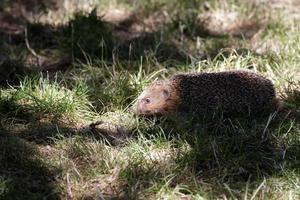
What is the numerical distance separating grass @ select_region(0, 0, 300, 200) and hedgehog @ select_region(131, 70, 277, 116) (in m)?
0.13

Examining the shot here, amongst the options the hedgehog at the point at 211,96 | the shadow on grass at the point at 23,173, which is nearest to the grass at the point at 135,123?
the shadow on grass at the point at 23,173

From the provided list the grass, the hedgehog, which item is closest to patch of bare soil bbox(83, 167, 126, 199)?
the grass

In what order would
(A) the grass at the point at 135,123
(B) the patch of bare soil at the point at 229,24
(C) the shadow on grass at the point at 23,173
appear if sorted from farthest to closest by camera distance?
(B) the patch of bare soil at the point at 229,24 → (A) the grass at the point at 135,123 → (C) the shadow on grass at the point at 23,173

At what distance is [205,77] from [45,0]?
3614mm

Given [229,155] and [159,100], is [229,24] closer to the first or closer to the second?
[159,100]

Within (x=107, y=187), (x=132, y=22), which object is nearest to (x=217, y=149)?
(x=107, y=187)

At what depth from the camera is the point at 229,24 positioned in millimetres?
7809

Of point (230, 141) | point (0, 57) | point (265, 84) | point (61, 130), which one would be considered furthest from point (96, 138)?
point (0, 57)

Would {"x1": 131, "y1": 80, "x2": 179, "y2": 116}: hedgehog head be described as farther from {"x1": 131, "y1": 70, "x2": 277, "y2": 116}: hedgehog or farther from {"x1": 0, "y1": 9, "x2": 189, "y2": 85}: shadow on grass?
{"x1": 0, "y1": 9, "x2": 189, "y2": 85}: shadow on grass

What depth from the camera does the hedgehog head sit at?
5484 mm

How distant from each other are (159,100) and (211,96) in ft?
1.59

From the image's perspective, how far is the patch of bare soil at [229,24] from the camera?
298 inches

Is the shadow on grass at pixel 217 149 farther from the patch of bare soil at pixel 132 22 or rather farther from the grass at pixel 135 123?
the patch of bare soil at pixel 132 22

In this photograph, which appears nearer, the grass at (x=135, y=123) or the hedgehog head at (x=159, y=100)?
the grass at (x=135, y=123)
